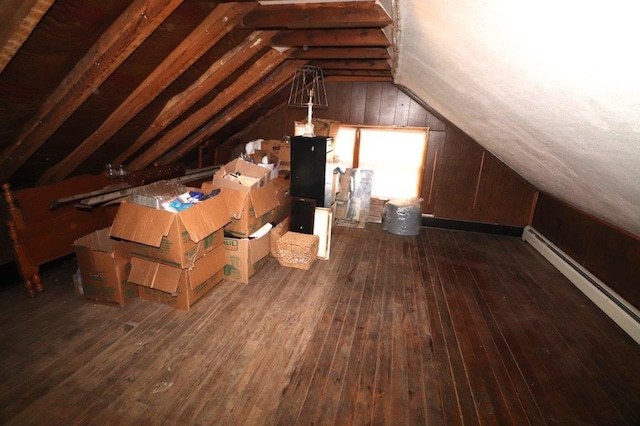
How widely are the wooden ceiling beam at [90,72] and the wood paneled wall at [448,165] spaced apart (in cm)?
374

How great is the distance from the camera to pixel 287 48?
3197 mm

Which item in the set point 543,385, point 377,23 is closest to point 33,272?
point 377,23

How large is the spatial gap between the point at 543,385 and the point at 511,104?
1.79 meters

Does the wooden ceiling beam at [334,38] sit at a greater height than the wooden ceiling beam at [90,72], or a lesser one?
greater

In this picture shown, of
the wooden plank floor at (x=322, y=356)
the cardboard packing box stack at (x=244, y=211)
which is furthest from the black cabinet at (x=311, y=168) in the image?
the wooden plank floor at (x=322, y=356)

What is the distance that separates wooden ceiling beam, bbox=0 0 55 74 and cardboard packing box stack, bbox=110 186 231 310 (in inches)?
47.9

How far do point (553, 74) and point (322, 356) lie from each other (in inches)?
79.5

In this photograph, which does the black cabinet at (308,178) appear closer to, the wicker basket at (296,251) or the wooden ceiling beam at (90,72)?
the wicker basket at (296,251)

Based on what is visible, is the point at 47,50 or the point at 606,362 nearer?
the point at 47,50

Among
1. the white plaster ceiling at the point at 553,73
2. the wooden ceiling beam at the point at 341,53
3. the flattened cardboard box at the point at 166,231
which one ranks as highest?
the wooden ceiling beam at the point at 341,53

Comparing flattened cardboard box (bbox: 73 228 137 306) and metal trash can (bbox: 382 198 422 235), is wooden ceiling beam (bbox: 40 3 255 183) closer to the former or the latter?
flattened cardboard box (bbox: 73 228 137 306)

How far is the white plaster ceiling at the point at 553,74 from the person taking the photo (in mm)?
766

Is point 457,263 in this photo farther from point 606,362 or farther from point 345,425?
point 345,425

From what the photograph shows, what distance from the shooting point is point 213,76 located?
2834mm
